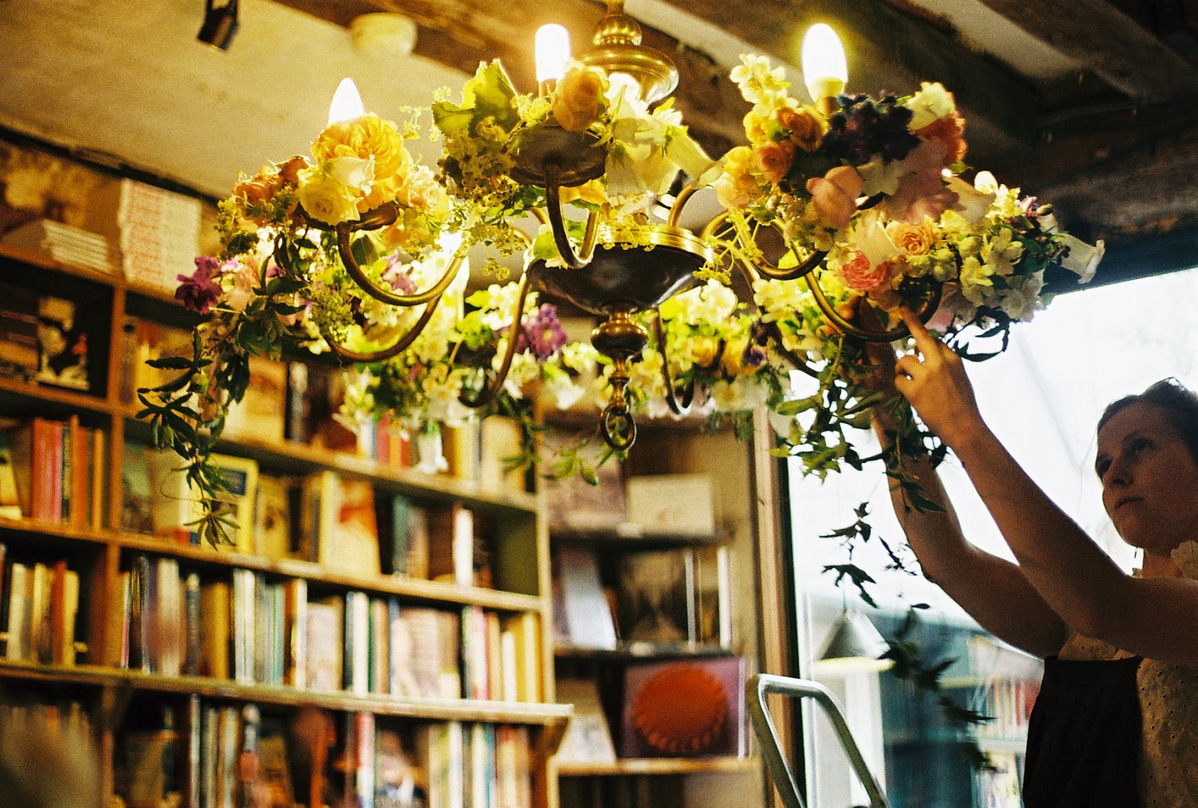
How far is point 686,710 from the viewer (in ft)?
12.8

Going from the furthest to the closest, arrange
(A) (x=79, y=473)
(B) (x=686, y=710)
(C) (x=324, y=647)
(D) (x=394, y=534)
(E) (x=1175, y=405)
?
(B) (x=686, y=710) → (D) (x=394, y=534) → (C) (x=324, y=647) → (A) (x=79, y=473) → (E) (x=1175, y=405)

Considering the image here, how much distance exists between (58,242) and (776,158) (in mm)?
2043

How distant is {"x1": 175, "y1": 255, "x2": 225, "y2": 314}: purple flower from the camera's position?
1.94 metres

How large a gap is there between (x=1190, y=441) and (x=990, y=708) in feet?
5.86

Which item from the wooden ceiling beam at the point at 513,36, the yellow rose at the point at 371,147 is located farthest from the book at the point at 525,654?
the yellow rose at the point at 371,147

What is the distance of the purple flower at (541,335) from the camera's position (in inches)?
95.0

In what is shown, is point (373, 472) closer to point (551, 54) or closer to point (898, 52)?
point (898, 52)

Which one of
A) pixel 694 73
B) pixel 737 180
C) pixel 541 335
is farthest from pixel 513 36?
pixel 737 180

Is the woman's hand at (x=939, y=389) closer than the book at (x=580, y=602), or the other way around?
the woman's hand at (x=939, y=389)

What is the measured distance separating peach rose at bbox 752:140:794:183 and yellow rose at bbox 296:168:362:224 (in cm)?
49

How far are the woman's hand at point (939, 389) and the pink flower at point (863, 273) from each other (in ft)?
0.18

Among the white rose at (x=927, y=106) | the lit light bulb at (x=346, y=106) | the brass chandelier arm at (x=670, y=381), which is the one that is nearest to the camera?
the white rose at (x=927, y=106)

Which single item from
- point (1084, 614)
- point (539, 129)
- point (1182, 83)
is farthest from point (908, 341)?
point (1182, 83)

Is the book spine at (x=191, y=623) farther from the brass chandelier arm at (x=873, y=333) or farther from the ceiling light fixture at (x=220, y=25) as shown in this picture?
the brass chandelier arm at (x=873, y=333)
